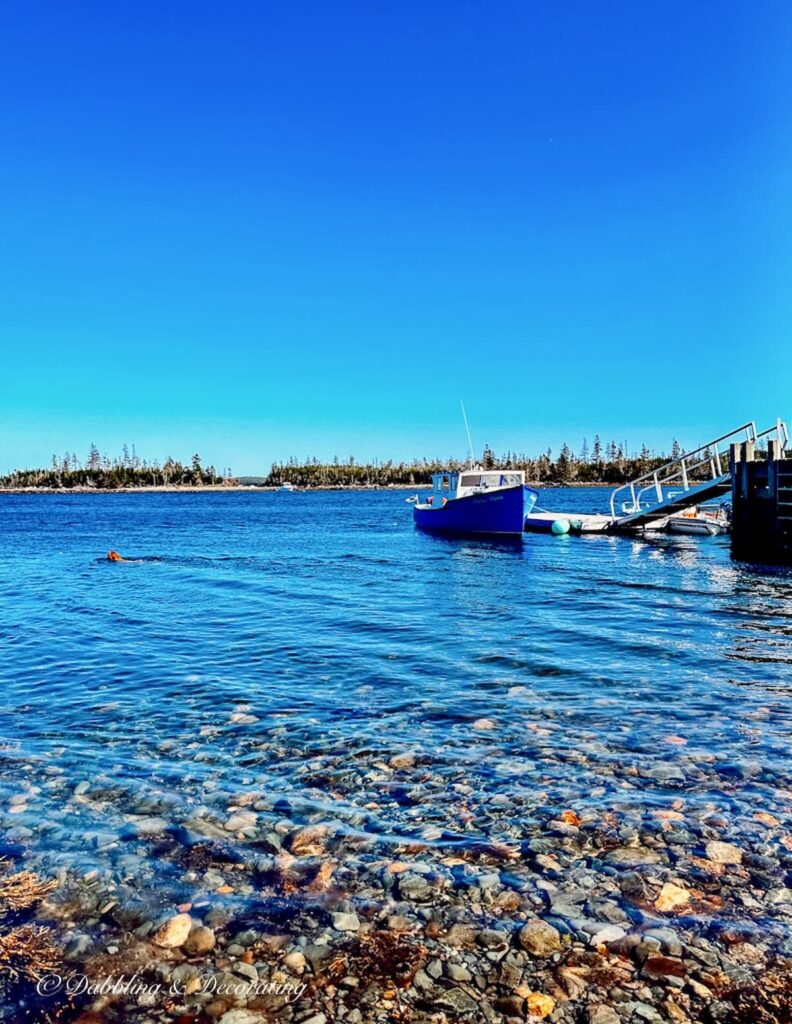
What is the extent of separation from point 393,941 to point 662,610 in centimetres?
1520

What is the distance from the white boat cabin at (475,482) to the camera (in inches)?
1735

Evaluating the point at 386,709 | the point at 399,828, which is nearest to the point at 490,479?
the point at 386,709

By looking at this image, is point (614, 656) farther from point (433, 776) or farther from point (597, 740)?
point (433, 776)

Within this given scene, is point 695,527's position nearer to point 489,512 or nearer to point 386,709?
point 489,512

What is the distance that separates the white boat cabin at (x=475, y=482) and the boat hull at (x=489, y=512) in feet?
2.06

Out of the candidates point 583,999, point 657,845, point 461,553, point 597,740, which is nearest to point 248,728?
point 597,740

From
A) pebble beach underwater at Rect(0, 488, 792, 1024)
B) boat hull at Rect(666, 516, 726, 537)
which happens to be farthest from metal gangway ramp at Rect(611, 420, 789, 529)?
pebble beach underwater at Rect(0, 488, 792, 1024)

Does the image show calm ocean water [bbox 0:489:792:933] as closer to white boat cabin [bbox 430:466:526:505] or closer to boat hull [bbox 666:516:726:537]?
boat hull [bbox 666:516:726:537]

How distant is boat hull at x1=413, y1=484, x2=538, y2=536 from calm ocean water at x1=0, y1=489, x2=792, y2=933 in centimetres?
1841

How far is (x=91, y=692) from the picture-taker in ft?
35.7

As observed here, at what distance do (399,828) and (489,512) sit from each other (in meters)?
37.5

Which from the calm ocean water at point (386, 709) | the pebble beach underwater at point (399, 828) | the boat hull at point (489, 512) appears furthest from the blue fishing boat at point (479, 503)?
the pebble beach underwater at point (399, 828)

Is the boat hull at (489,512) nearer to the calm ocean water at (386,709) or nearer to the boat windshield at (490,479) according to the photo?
the boat windshield at (490,479)

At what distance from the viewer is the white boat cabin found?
4406 cm
